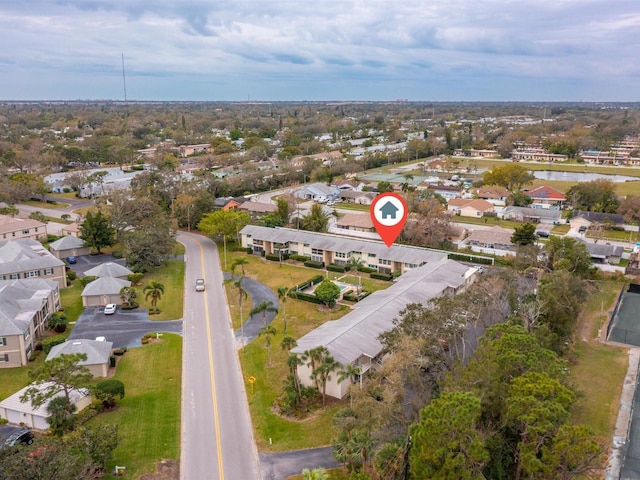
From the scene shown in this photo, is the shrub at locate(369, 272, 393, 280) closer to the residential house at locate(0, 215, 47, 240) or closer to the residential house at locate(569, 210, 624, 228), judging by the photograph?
the residential house at locate(569, 210, 624, 228)

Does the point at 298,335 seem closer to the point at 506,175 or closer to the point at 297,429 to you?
the point at 297,429

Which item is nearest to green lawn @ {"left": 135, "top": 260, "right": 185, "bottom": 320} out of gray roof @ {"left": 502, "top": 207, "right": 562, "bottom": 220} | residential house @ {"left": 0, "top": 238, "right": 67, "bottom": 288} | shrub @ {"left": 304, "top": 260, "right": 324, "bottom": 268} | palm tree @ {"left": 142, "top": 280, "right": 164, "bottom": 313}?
palm tree @ {"left": 142, "top": 280, "right": 164, "bottom": 313}

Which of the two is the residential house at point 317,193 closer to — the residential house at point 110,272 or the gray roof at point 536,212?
the gray roof at point 536,212

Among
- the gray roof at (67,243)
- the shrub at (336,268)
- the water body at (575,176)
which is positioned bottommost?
the shrub at (336,268)

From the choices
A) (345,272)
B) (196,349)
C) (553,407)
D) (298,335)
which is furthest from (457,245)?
(553,407)

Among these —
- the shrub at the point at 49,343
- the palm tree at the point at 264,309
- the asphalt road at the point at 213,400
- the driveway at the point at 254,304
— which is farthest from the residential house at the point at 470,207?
the shrub at the point at 49,343

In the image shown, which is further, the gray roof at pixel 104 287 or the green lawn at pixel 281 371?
the gray roof at pixel 104 287

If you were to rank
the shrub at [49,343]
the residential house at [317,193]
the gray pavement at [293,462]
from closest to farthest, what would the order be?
the gray pavement at [293,462]
the shrub at [49,343]
the residential house at [317,193]
